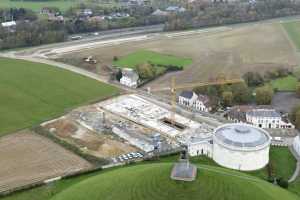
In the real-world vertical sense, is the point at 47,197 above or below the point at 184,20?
below

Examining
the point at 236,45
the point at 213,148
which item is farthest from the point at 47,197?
the point at 236,45

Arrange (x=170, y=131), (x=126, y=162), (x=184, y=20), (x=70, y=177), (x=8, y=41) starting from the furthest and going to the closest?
(x=184, y=20) < (x=8, y=41) < (x=170, y=131) < (x=126, y=162) < (x=70, y=177)

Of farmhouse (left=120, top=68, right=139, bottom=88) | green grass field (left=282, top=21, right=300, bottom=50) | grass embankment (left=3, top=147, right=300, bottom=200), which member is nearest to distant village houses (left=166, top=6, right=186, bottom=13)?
green grass field (left=282, top=21, right=300, bottom=50)

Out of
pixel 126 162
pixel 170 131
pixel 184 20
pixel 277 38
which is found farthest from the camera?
pixel 184 20

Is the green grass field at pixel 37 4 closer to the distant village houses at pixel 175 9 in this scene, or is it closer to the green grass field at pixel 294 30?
the distant village houses at pixel 175 9

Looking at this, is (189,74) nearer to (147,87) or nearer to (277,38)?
(147,87)

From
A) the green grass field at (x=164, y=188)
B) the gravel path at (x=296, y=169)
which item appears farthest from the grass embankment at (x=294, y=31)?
the green grass field at (x=164, y=188)

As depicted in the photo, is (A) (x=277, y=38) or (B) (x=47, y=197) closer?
(B) (x=47, y=197)
